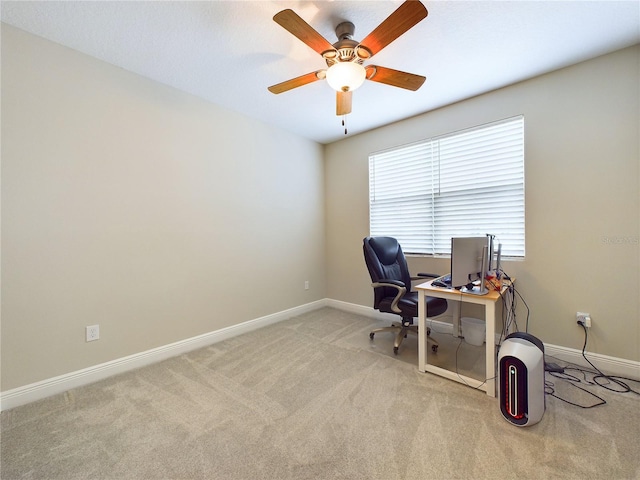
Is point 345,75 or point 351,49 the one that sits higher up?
point 351,49

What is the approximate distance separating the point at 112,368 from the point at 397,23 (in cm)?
319

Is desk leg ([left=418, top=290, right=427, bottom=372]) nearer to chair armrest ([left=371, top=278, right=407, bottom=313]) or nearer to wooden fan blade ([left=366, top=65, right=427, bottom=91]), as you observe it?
chair armrest ([left=371, top=278, right=407, bottom=313])

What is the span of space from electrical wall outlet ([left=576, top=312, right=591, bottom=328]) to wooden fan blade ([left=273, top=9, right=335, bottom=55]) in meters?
2.90

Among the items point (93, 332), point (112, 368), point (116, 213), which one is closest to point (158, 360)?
point (112, 368)

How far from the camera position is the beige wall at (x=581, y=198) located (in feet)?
6.68

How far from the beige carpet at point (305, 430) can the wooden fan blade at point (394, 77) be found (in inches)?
88.4

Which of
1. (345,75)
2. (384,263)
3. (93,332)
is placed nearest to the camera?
(345,75)

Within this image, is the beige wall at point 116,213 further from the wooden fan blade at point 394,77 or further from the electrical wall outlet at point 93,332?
the wooden fan blade at point 394,77

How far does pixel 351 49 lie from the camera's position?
1709 millimetres

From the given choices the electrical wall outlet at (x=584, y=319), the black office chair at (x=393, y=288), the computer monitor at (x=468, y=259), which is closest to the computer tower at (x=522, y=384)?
the computer monitor at (x=468, y=259)

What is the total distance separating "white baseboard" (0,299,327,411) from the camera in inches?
70.1

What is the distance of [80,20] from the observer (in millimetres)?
1728

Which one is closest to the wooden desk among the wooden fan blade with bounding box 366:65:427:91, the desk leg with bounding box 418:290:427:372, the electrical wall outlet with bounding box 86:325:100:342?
the desk leg with bounding box 418:290:427:372

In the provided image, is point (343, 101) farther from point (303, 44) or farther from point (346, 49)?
point (303, 44)
